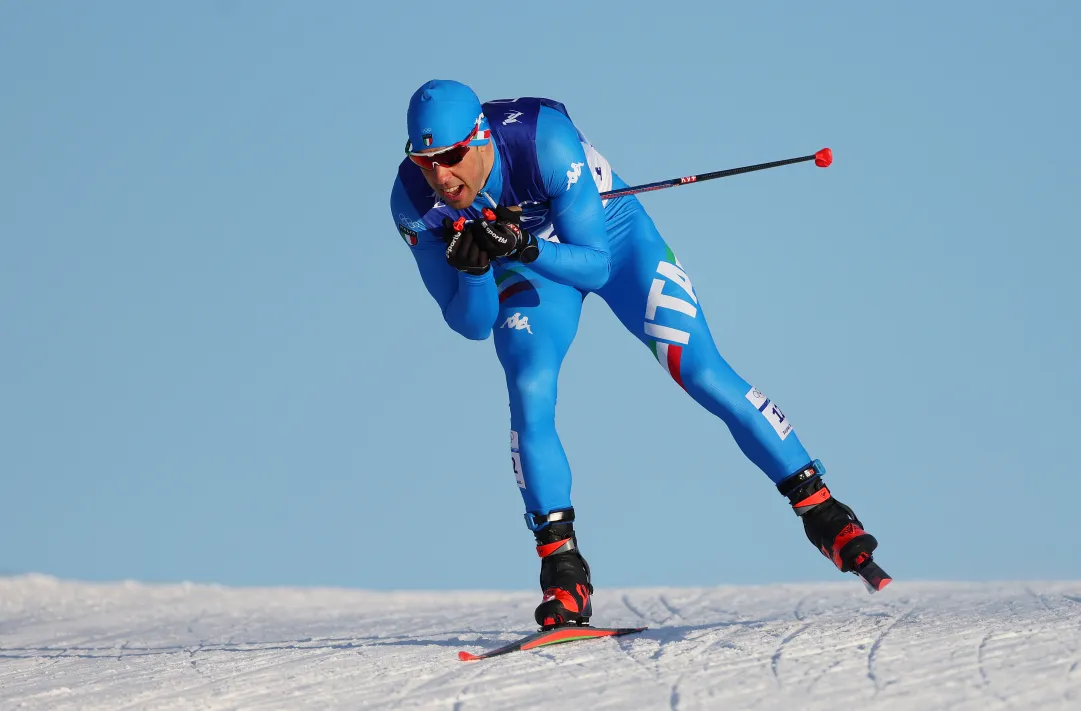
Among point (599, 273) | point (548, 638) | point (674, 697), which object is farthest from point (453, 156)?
point (674, 697)

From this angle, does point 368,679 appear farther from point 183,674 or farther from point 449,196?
point 449,196

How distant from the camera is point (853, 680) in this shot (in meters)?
4.30

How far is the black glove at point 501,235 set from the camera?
4.61 meters

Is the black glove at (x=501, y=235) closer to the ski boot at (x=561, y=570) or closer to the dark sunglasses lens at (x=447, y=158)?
the dark sunglasses lens at (x=447, y=158)

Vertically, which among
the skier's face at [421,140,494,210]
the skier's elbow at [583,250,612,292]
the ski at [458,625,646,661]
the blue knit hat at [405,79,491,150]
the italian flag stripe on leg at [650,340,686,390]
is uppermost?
the blue knit hat at [405,79,491,150]

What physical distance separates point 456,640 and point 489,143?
7.19ft

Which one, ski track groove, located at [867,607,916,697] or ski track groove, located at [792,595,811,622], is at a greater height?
ski track groove, located at [792,595,811,622]

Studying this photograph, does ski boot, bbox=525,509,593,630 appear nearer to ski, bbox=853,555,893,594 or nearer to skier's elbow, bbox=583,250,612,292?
skier's elbow, bbox=583,250,612,292

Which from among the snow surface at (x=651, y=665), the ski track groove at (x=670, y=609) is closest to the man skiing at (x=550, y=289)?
the snow surface at (x=651, y=665)

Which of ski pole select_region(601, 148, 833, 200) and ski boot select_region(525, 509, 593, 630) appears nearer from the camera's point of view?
ski boot select_region(525, 509, 593, 630)

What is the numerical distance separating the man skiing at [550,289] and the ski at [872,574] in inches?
1.2

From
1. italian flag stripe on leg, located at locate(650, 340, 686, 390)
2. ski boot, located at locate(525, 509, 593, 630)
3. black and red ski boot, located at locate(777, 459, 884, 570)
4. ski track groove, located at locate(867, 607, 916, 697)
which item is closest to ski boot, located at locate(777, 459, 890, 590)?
black and red ski boot, located at locate(777, 459, 884, 570)

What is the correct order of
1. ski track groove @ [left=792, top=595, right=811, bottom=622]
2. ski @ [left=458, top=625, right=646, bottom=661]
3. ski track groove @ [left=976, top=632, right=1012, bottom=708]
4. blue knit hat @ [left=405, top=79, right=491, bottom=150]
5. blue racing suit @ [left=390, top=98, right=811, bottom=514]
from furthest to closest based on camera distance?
ski track groove @ [left=792, top=595, right=811, bottom=622] → blue racing suit @ [left=390, top=98, right=811, bottom=514] → ski @ [left=458, top=625, right=646, bottom=661] → blue knit hat @ [left=405, top=79, right=491, bottom=150] → ski track groove @ [left=976, top=632, right=1012, bottom=708]

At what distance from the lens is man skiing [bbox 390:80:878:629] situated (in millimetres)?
4934
